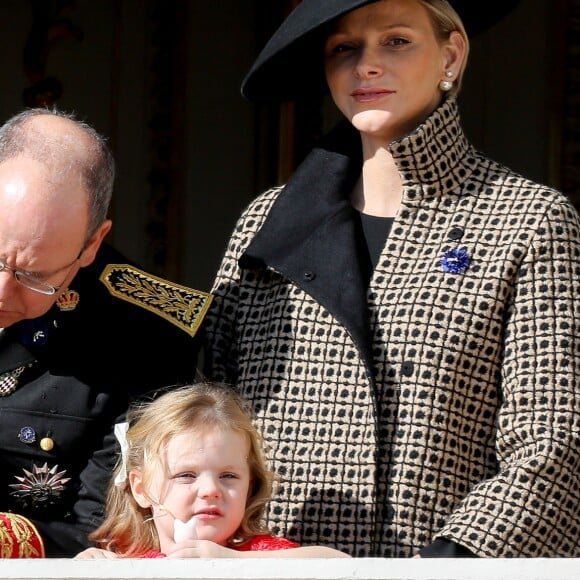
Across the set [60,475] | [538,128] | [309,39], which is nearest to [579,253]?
[309,39]

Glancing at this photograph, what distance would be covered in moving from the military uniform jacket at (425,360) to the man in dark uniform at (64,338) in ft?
0.66

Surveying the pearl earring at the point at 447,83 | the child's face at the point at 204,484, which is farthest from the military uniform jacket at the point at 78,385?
the pearl earring at the point at 447,83

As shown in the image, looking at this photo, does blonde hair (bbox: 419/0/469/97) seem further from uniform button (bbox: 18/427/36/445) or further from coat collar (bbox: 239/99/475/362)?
uniform button (bbox: 18/427/36/445)

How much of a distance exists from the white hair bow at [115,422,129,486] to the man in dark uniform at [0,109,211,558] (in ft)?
0.13

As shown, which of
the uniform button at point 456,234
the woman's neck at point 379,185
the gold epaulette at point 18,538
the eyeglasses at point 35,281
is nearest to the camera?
the gold epaulette at point 18,538

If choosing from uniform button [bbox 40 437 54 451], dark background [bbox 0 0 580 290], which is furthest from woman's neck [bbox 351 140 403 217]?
dark background [bbox 0 0 580 290]

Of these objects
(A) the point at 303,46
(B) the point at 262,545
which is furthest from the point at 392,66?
(B) the point at 262,545

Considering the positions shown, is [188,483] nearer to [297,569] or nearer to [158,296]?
[158,296]

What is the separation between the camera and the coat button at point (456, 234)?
329 cm

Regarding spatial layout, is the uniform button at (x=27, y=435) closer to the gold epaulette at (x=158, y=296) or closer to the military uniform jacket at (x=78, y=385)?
the military uniform jacket at (x=78, y=385)

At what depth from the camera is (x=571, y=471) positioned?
3051 millimetres

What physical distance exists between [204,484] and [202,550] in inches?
5.8

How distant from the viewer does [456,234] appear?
3.29 m

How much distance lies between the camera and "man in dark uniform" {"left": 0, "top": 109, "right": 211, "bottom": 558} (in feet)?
10.1
